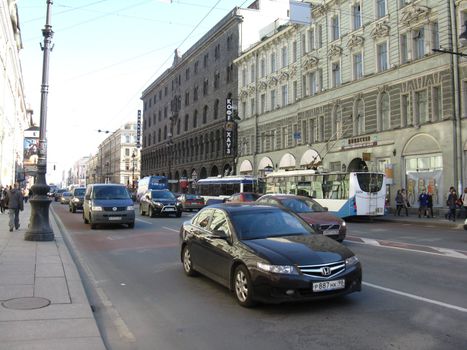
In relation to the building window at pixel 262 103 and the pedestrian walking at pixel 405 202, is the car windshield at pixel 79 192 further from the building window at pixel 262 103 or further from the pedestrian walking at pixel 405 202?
the pedestrian walking at pixel 405 202

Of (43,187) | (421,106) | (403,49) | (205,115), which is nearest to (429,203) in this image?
(421,106)

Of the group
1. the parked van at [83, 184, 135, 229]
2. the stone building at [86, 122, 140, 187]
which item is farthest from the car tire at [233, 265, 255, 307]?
the stone building at [86, 122, 140, 187]

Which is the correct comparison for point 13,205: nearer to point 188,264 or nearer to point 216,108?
point 188,264

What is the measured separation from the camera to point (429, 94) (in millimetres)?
29641

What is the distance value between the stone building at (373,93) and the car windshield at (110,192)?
16099mm

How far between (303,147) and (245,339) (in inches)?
1507

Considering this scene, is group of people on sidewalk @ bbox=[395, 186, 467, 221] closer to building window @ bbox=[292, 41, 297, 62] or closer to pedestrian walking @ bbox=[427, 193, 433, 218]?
pedestrian walking @ bbox=[427, 193, 433, 218]

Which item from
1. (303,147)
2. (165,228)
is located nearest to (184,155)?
(303,147)

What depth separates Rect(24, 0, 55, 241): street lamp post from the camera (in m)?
13.9

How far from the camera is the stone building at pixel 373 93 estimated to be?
93.1 feet

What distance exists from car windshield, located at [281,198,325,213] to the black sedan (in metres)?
6.39

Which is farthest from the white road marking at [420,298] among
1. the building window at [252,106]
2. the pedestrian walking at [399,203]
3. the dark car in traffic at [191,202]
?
the building window at [252,106]

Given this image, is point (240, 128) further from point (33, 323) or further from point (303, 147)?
point (33, 323)

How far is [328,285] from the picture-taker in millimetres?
6402
